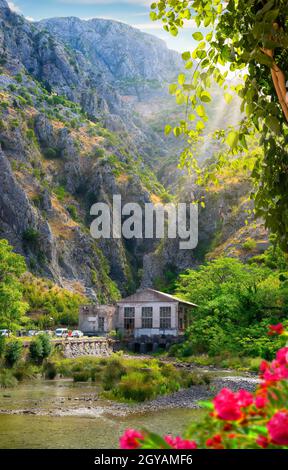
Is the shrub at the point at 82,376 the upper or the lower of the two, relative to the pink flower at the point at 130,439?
lower

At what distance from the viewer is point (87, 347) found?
5259 centimetres

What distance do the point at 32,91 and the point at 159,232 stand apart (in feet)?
151

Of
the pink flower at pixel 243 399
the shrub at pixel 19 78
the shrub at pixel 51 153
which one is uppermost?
the shrub at pixel 19 78

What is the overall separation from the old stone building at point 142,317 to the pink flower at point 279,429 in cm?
6404

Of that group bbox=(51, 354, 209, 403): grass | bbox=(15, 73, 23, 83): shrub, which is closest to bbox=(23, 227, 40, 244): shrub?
bbox=(51, 354, 209, 403): grass

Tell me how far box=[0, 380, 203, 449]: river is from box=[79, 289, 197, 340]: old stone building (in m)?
37.3

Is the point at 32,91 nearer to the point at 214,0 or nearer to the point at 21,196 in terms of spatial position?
the point at 21,196

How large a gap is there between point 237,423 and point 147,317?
217 feet

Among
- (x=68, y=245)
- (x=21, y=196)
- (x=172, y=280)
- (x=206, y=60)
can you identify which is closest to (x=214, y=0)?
(x=206, y=60)

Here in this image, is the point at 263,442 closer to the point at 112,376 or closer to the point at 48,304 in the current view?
the point at 112,376

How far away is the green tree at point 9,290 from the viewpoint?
35.0 metres

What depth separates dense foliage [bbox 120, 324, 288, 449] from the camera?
89.7 inches

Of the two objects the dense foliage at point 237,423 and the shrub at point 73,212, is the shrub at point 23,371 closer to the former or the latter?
the dense foliage at point 237,423

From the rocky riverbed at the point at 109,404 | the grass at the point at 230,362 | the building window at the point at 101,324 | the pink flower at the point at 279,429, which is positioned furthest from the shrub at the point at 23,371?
the pink flower at the point at 279,429
